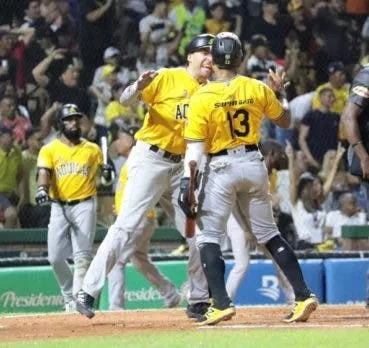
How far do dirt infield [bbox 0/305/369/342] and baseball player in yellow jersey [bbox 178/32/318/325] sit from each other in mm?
237

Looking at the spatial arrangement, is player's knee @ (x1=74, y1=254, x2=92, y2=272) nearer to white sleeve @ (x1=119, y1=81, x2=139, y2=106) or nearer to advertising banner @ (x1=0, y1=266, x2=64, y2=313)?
advertising banner @ (x1=0, y1=266, x2=64, y2=313)

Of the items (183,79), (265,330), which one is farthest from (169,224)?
(265,330)

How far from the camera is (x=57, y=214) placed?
1222cm

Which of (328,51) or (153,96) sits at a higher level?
(328,51)

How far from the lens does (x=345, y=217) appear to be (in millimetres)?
15086

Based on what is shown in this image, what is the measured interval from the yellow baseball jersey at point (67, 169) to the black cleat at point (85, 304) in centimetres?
364

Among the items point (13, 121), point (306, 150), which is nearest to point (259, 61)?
point (306, 150)

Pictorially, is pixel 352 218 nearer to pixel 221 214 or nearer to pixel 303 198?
pixel 303 198

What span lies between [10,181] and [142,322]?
548 centimetres

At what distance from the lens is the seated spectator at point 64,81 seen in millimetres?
14898

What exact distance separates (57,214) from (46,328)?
12.1ft

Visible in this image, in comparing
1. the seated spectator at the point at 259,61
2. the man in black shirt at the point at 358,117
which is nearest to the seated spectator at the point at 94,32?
the seated spectator at the point at 259,61

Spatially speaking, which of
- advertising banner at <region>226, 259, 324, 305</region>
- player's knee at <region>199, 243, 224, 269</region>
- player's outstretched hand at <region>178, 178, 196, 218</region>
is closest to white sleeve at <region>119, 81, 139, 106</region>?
player's outstretched hand at <region>178, 178, 196, 218</region>

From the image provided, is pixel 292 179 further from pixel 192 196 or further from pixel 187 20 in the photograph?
pixel 192 196
